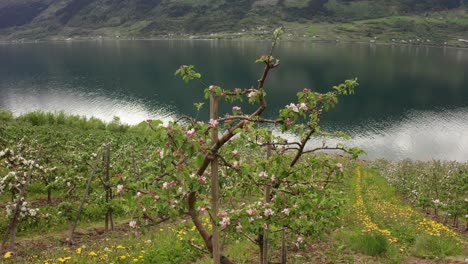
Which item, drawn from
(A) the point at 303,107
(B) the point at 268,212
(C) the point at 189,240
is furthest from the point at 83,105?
(A) the point at 303,107

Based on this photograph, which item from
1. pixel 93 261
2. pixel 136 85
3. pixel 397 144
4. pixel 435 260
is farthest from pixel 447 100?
pixel 93 261

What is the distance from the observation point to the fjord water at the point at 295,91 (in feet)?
228

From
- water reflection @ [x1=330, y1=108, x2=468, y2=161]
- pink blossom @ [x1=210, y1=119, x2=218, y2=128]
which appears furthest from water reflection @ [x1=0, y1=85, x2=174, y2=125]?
pink blossom @ [x1=210, y1=119, x2=218, y2=128]

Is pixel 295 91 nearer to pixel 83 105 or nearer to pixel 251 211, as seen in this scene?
pixel 83 105

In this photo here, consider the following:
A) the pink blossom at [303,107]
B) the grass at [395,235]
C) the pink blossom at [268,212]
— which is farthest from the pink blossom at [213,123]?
the grass at [395,235]

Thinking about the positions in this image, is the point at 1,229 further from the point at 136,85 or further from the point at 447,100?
the point at 447,100

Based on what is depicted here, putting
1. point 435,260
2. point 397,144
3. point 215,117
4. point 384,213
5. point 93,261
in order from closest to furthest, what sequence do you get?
point 215,117
point 93,261
point 435,260
point 384,213
point 397,144

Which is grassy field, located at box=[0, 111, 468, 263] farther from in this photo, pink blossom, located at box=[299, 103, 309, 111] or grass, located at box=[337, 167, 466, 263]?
pink blossom, located at box=[299, 103, 309, 111]

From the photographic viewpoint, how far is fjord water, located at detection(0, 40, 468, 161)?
69500 mm

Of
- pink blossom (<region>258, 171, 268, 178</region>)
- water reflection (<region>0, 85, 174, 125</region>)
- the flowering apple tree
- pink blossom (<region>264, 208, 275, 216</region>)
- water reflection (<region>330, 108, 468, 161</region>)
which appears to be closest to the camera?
the flowering apple tree

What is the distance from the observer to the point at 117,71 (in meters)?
137

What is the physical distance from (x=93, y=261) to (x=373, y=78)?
127543 mm

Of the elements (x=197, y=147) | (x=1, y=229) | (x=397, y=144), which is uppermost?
(x=197, y=147)

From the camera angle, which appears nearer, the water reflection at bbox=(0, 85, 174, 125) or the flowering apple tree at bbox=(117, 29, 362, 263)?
the flowering apple tree at bbox=(117, 29, 362, 263)
